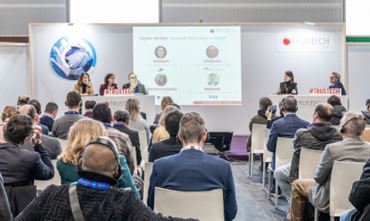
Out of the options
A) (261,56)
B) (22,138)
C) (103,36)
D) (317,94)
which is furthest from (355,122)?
(103,36)

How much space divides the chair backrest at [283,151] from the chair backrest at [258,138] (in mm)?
1301

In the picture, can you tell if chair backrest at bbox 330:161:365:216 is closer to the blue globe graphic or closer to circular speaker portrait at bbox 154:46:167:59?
circular speaker portrait at bbox 154:46:167:59

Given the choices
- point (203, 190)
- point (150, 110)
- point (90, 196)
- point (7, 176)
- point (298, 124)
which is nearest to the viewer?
point (90, 196)

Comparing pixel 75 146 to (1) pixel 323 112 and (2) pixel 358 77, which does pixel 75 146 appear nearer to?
(1) pixel 323 112

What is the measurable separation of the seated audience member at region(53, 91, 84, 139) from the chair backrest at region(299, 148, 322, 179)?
233cm

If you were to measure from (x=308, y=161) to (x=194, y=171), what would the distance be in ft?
5.87

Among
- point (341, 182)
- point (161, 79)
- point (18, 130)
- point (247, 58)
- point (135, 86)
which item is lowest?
point (341, 182)

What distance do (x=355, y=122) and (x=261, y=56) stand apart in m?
5.94

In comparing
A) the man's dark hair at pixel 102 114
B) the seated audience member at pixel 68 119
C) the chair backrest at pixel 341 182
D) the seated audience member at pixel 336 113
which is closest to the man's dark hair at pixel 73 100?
the seated audience member at pixel 68 119

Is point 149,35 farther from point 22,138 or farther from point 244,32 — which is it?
point 22,138

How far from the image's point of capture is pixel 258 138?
6.62m

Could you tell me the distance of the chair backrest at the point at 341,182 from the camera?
3.43 m

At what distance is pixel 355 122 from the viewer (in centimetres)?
356

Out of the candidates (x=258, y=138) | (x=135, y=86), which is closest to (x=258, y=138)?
(x=258, y=138)
